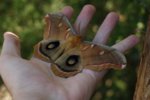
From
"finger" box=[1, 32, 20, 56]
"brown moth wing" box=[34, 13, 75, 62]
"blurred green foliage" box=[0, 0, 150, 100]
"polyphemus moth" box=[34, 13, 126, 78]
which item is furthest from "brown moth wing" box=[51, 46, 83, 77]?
"blurred green foliage" box=[0, 0, 150, 100]

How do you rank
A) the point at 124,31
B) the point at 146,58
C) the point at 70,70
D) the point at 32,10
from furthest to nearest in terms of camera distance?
the point at 32,10
the point at 124,31
the point at 70,70
the point at 146,58

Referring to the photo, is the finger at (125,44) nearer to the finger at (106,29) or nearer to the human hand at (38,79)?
the human hand at (38,79)

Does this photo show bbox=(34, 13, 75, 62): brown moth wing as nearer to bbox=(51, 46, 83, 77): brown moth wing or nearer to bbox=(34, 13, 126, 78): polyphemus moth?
bbox=(34, 13, 126, 78): polyphemus moth

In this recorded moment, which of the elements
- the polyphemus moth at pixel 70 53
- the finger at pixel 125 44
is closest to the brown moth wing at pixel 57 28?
the polyphemus moth at pixel 70 53

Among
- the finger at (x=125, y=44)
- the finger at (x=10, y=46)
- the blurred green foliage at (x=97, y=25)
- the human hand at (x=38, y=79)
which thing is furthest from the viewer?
the blurred green foliage at (x=97, y=25)

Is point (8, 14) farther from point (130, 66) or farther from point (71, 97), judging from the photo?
point (71, 97)

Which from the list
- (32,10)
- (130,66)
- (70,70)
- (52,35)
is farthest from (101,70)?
(32,10)

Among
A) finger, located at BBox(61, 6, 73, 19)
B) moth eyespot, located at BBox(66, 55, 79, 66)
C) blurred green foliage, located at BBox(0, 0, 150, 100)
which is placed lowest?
blurred green foliage, located at BBox(0, 0, 150, 100)
